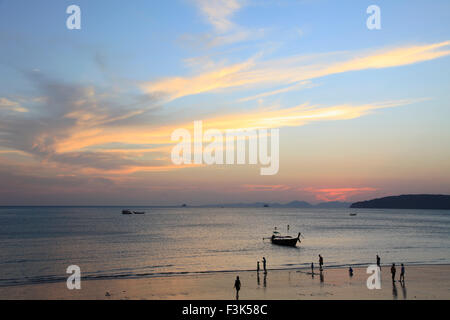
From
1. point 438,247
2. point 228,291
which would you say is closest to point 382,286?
point 228,291

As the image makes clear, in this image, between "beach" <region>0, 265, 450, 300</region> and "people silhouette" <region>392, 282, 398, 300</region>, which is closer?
"people silhouette" <region>392, 282, 398, 300</region>

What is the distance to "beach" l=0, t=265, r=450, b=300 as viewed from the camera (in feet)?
94.9

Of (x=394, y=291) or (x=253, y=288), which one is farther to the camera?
(x=253, y=288)

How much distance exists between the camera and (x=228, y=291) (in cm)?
3073

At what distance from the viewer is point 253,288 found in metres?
31.8

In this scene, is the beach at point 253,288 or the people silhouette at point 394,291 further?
the beach at point 253,288

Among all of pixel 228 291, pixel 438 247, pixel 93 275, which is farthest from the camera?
pixel 438 247

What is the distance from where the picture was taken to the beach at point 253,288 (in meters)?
28.9
